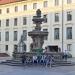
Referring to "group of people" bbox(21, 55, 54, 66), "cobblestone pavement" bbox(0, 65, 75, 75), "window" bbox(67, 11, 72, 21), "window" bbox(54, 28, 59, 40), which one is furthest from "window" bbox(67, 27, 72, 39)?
"cobblestone pavement" bbox(0, 65, 75, 75)

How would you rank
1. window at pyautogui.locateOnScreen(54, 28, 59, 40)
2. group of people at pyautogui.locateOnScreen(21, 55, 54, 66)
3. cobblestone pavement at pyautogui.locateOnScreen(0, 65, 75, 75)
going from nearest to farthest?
cobblestone pavement at pyautogui.locateOnScreen(0, 65, 75, 75), group of people at pyautogui.locateOnScreen(21, 55, 54, 66), window at pyautogui.locateOnScreen(54, 28, 59, 40)

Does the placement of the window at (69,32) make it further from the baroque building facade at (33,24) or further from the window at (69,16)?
the window at (69,16)

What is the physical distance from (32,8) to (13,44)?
378 inches

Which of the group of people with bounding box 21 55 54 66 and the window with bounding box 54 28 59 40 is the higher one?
the window with bounding box 54 28 59 40

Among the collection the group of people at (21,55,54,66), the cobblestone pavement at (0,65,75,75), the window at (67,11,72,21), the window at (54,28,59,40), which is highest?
the window at (67,11,72,21)

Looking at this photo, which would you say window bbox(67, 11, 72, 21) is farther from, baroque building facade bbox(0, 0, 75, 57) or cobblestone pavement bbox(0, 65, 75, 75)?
cobblestone pavement bbox(0, 65, 75, 75)

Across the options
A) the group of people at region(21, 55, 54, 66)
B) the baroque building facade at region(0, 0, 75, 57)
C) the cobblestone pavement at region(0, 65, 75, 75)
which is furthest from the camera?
the baroque building facade at region(0, 0, 75, 57)

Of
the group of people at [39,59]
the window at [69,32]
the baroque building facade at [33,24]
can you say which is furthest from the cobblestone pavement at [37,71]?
the window at [69,32]

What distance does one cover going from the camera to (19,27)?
7625 cm

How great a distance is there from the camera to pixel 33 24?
238 feet

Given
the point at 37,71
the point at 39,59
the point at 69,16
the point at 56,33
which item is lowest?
the point at 37,71

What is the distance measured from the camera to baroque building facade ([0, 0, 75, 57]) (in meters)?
66.3

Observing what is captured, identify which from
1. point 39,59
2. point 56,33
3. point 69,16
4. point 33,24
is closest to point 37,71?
point 39,59

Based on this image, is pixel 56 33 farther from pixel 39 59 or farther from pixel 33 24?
pixel 39 59
